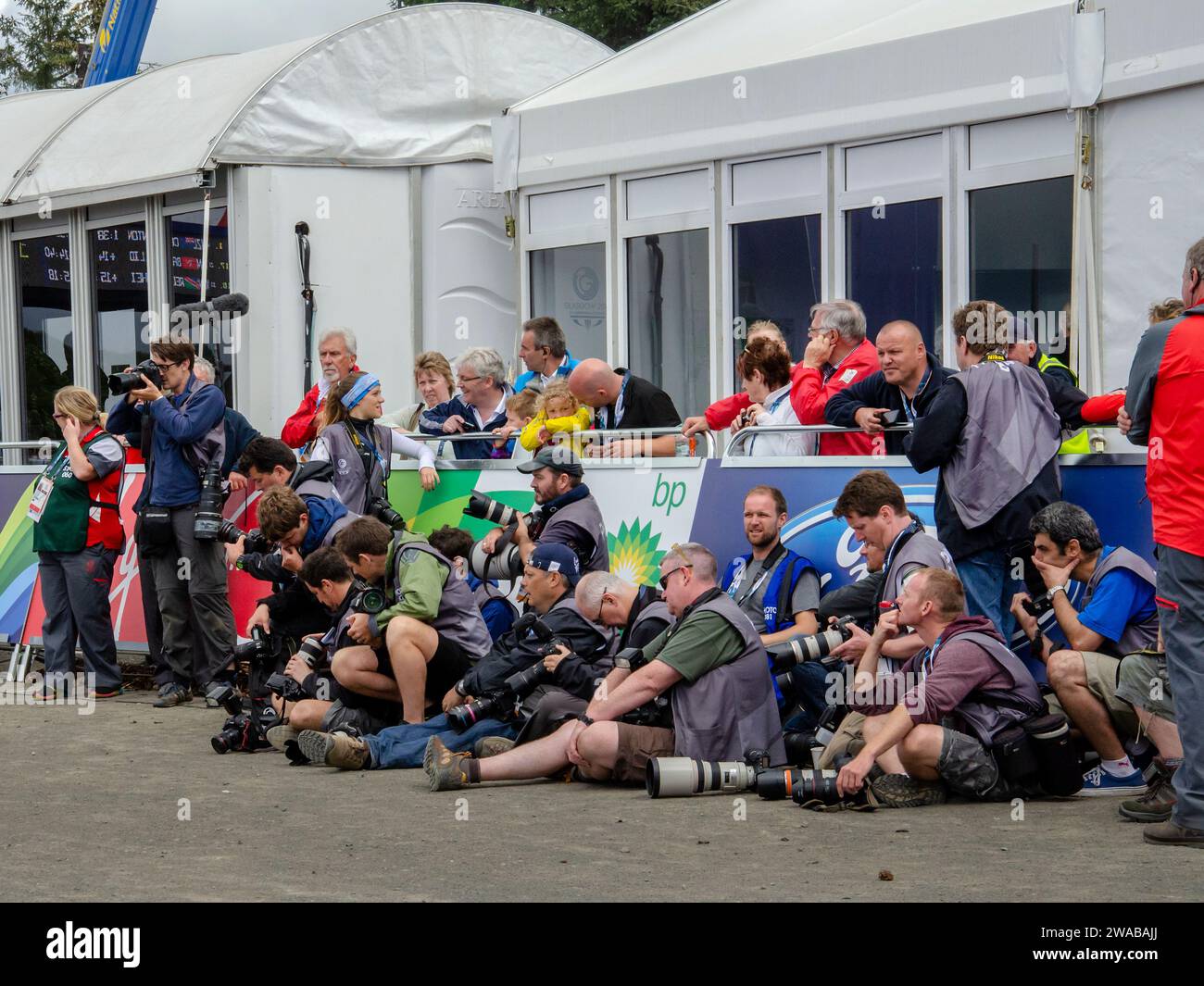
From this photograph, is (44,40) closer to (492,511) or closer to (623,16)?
(623,16)

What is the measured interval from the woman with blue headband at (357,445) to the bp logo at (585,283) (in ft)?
8.67

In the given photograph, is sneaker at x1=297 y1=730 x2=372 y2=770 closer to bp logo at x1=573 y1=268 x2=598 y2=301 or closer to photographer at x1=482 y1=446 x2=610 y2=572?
photographer at x1=482 y1=446 x2=610 y2=572

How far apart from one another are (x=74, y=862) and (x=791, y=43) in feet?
25.1

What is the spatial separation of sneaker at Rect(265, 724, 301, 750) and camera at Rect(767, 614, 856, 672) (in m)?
2.94

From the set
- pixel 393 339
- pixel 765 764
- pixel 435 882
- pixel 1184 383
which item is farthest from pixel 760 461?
pixel 393 339

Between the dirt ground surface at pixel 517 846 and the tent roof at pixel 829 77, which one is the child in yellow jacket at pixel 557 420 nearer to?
the dirt ground surface at pixel 517 846

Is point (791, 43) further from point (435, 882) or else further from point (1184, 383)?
point (435, 882)

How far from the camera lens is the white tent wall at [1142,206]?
9.41 m

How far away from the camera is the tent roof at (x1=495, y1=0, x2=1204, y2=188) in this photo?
31.9 ft

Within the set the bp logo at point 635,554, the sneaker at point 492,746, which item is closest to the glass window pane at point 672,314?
the bp logo at point 635,554

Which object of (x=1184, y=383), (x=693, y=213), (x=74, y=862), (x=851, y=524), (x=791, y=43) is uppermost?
(x=791, y=43)

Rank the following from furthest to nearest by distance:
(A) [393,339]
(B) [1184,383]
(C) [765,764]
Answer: (A) [393,339] → (C) [765,764] → (B) [1184,383]

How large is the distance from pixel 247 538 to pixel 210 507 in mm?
828

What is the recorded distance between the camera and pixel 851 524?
8.18 metres
